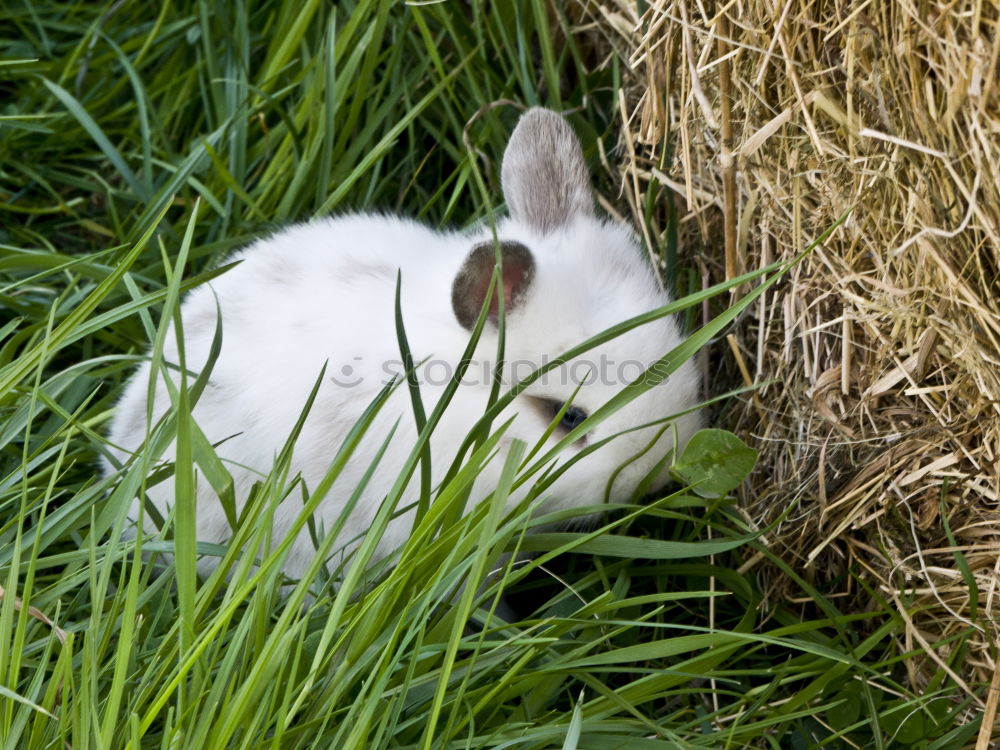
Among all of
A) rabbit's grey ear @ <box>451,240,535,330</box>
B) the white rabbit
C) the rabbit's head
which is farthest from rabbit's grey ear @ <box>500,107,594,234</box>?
rabbit's grey ear @ <box>451,240,535,330</box>

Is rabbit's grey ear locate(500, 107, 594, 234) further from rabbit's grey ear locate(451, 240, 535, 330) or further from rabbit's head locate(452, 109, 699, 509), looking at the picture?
rabbit's grey ear locate(451, 240, 535, 330)

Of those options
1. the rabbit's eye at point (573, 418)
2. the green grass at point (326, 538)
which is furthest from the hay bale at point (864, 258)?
the rabbit's eye at point (573, 418)

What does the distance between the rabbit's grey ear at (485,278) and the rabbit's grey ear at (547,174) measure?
1.41ft

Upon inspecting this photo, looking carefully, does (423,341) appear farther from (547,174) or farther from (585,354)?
(547,174)

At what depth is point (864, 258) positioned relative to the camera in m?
2.45

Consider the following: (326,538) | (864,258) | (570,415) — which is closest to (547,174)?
(570,415)

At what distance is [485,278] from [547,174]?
54 centimetres

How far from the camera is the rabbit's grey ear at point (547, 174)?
292 cm

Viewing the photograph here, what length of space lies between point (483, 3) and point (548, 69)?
349 millimetres

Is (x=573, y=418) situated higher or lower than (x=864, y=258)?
lower

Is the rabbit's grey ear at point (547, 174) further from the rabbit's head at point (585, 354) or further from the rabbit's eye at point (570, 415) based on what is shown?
the rabbit's eye at point (570, 415)

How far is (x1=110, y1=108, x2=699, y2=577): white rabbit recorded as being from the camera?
2.58m

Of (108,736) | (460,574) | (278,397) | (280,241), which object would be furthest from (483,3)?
(108,736)

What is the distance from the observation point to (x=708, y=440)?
2447 mm
